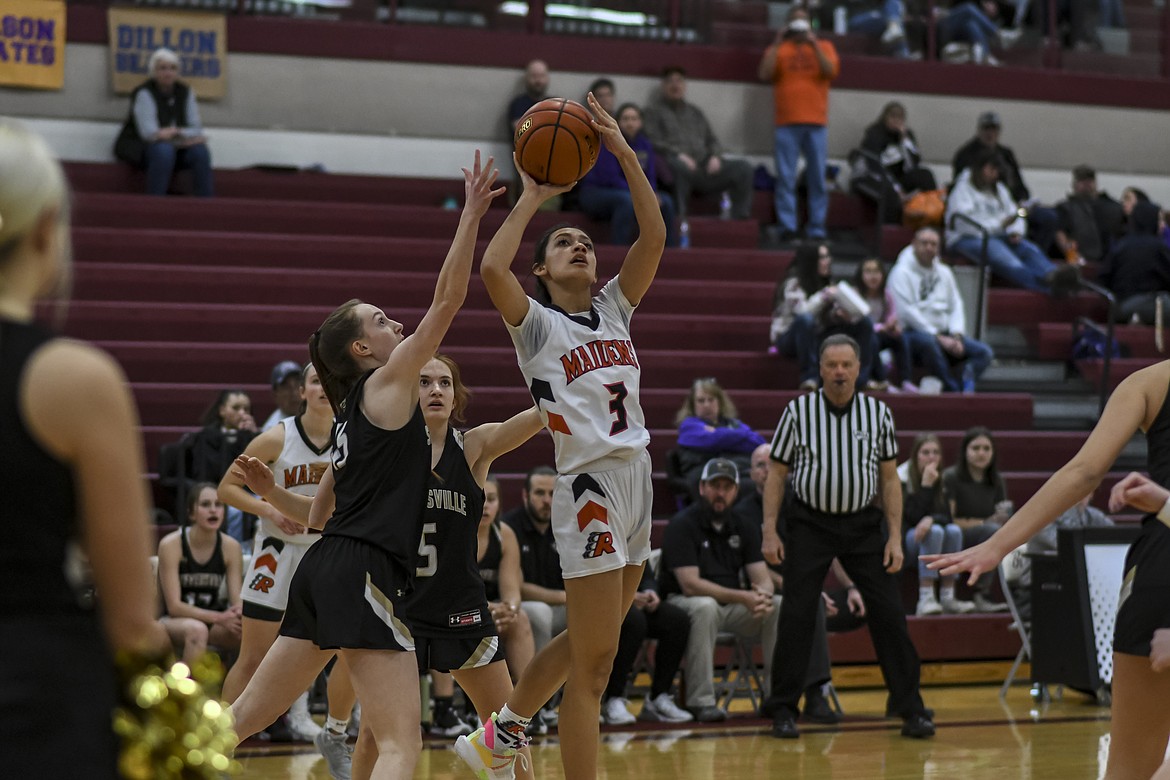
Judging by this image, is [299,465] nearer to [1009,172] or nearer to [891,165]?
[891,165]

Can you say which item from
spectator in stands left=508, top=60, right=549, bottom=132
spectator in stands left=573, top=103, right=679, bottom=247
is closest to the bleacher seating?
spectator in stands left=573, top=103, right=679, bottom=247

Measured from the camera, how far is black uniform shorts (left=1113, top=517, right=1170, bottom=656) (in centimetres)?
354

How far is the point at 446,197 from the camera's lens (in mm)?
13273

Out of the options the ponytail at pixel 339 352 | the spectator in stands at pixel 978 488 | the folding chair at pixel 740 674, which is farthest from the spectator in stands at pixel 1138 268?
the ponytail at pixel 339 352

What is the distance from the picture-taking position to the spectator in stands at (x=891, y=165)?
14.2 metres

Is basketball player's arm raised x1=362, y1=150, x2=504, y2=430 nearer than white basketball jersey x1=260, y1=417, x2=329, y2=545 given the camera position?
Yes

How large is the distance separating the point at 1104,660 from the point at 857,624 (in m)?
1.46

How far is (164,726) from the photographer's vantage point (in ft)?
7.29

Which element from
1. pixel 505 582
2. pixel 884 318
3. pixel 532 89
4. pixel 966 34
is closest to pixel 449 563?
pixel 505 582

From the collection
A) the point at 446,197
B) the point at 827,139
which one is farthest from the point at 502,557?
the point at 827,139

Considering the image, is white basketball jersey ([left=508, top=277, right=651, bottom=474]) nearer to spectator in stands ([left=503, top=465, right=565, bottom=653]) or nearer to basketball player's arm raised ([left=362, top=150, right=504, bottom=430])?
basketball player's arm raised ([left=362, top=150, right=504, bottom=430])

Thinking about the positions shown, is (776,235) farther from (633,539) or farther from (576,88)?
(633,539)

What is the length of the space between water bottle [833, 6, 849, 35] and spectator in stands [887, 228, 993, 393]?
3776 millimetres

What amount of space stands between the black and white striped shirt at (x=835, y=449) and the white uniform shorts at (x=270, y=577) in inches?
115
